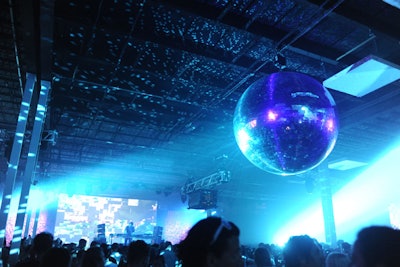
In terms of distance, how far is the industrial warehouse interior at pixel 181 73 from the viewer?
421cm

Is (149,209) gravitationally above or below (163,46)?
below

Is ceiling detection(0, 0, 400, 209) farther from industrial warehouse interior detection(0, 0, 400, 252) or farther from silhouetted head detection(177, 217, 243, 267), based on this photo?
silhouetted head detection(177, 217, 243, 267)

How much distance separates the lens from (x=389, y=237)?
1243 mm

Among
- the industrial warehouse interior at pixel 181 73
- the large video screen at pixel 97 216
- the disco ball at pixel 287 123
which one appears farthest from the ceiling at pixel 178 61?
the large video screen at pixel 97 216

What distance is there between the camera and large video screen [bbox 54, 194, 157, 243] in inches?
584

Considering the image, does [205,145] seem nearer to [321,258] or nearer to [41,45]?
[41,45]

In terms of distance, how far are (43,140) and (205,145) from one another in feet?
15.4

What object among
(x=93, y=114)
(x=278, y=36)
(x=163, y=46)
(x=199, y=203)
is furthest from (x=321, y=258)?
(x=199, y=203)

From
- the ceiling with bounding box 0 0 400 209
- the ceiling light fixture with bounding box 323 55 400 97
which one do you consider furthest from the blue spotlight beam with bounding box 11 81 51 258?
the ceiling light fixture with bounding box 323 55 400 97

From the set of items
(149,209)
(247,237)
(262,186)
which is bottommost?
(247,237)

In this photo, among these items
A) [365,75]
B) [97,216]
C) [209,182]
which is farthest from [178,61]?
[97,216]

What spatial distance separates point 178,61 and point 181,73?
383mm

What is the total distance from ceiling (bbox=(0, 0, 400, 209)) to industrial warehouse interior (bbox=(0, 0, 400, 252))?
0.07ft

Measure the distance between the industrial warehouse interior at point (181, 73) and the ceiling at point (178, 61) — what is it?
0.07 ft
